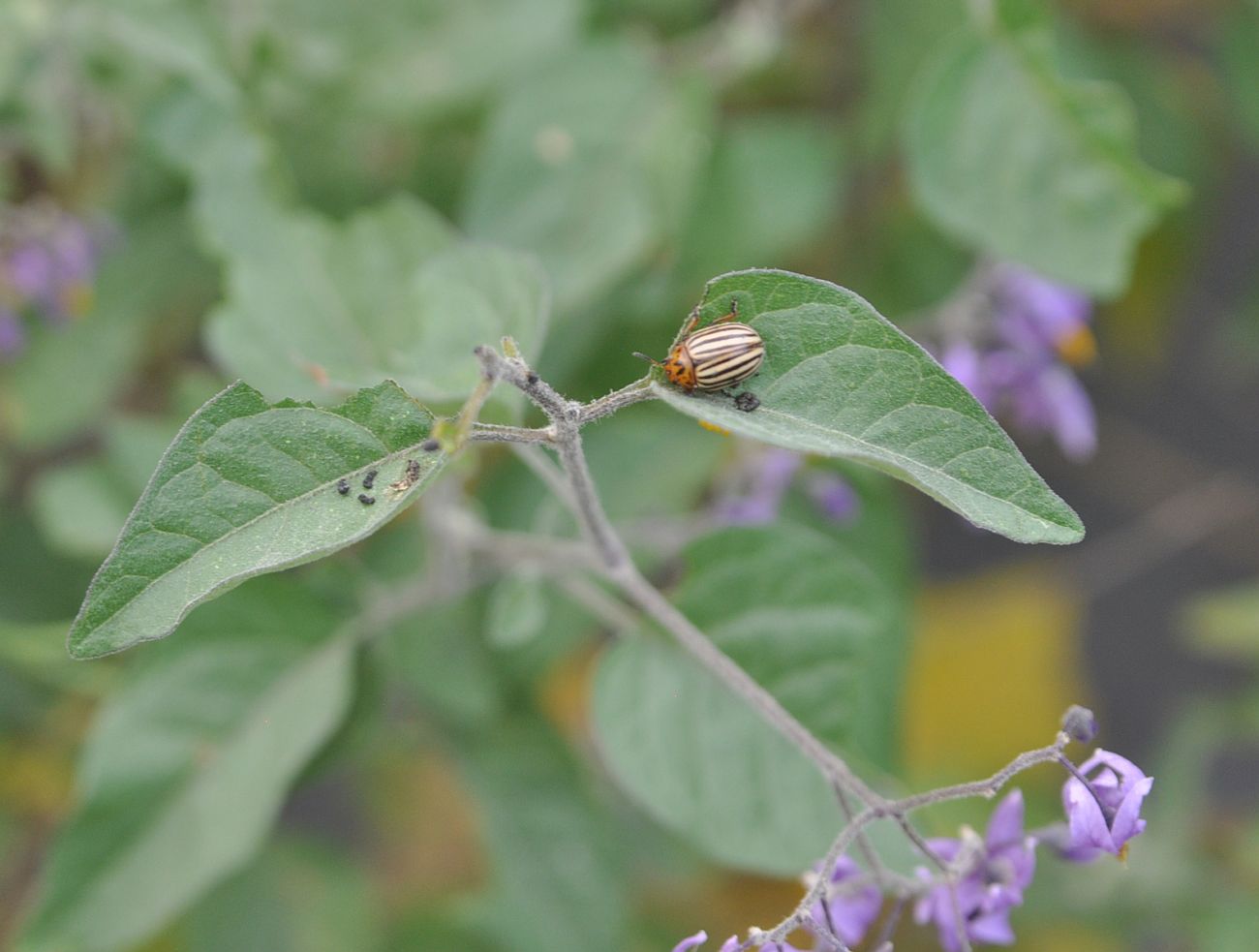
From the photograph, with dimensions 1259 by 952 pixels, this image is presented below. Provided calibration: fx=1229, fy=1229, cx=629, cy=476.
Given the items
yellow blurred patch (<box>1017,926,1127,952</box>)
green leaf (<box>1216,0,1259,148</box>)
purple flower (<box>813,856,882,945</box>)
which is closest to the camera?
purple flower (<box>813,856,882,945</box>)

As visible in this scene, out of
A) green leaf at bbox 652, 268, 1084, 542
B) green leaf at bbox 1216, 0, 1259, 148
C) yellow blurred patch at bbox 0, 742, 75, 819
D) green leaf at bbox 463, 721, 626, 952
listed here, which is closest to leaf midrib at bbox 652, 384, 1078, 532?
green leaf at bbox 652, 268, 1084, 542

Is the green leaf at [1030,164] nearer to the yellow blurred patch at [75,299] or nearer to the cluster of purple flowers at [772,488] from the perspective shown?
the cluster of purple flowers at [772,488]

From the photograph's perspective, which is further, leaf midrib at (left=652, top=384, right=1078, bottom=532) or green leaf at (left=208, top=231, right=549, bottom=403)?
green leaf at (left=208, top=231, right=549, bottom=403)

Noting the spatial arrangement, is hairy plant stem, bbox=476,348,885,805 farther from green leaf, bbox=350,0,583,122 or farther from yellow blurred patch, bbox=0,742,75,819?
yellow blurred patch, bbox=0,742,75,819

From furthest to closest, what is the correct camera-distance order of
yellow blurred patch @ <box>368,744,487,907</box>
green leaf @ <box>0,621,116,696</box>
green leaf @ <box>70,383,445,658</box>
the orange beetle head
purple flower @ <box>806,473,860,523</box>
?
yellow blurred patch @ <box>368,744,487,907</box> < purple flower @ <box>806,473,860,523</box> < green leaf @ <box>0,621,116,696</box> < the orange beetle head < green leaf @ <box>70,383,445,658</box>

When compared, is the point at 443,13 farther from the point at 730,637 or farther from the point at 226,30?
the point at 730,637

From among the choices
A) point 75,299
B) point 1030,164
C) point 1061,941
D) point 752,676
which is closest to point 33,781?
point 75,299

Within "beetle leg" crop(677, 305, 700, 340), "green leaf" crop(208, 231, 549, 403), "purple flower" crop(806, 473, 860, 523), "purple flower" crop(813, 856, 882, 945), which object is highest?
"beetle leg" crop(677, 305, 700, 340)

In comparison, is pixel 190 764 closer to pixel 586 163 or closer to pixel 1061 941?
pixel 586 163

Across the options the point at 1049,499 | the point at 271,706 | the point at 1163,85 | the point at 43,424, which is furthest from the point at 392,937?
the point at 1163,85
